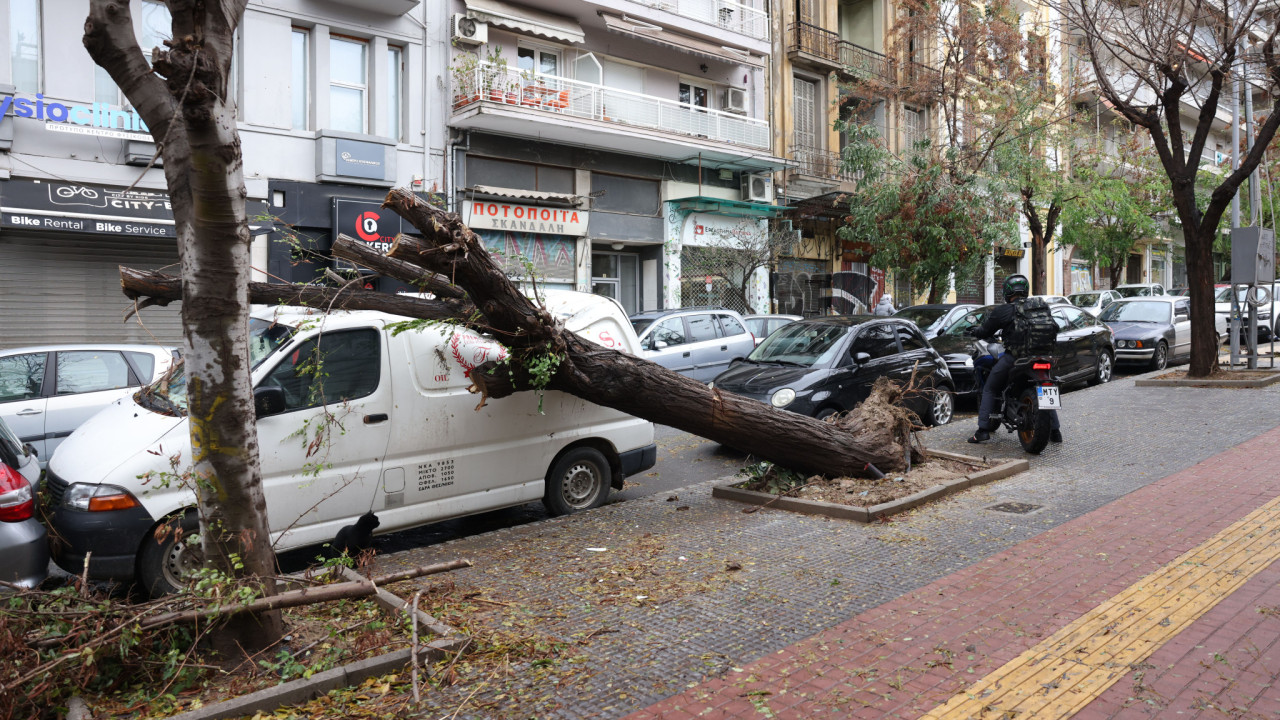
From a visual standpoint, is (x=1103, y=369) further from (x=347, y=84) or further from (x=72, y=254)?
(x=72, y=254)

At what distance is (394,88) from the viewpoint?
60.4 feet

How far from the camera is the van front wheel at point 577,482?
7.33m

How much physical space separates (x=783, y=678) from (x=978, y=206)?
1714 centimetres

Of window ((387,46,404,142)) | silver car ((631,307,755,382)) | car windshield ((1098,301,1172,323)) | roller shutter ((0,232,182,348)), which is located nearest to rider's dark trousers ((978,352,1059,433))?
silver car ((631,307,755,382))

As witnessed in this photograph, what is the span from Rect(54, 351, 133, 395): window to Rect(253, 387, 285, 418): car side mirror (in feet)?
13.2

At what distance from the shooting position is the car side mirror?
5.55 m

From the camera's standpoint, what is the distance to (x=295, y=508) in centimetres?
572

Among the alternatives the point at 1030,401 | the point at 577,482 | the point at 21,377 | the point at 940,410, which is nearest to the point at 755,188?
the point at 940,410

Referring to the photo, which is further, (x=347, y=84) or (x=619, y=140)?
(x=619, y=140)

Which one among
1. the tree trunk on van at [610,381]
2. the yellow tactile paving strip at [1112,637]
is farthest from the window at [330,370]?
the yellow tactile paving strip at [1112,637]

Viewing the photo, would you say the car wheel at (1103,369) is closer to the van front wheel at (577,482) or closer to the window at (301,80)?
the van front wheel at (577,482)

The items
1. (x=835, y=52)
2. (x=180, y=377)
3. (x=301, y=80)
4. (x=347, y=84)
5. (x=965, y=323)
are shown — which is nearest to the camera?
(x=180, y=377)

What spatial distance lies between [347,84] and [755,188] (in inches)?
456

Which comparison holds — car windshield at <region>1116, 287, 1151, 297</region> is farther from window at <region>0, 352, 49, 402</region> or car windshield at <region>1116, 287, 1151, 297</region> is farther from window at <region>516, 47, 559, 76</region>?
window at <region>0, 352, 49, 402</region>
